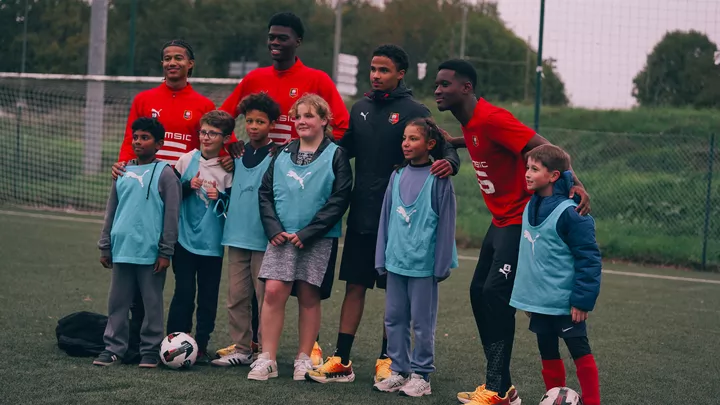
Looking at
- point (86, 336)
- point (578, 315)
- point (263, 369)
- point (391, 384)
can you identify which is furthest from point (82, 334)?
point (578, 315)

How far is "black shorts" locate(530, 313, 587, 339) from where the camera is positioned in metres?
5.01

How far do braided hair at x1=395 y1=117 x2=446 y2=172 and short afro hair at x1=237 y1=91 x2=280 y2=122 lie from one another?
0.94 meters

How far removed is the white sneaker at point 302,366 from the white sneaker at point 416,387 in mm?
638

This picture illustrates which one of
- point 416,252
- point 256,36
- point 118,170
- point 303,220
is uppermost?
point 256,36

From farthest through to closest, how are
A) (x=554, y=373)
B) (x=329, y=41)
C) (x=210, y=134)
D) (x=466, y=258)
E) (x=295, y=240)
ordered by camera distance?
(x=329, y=41) → (x=466, y=258) → (x=210, y=134) → (x=295, y=240) → (x=554, y=373)

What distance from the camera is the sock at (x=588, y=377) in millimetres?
5039

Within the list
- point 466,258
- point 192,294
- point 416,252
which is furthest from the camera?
point 466,258

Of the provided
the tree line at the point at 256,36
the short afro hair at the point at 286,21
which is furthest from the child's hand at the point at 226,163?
the tree line at the point at 256,36

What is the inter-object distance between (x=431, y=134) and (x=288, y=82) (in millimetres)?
1279

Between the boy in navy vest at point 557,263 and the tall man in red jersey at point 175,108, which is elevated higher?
the tall man in red jersey at point 175,108

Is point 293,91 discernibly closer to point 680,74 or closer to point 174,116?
point 174,116

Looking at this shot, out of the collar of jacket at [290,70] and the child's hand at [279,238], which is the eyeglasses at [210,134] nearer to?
the collar of jacket at [290,70]

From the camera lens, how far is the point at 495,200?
5.53 m

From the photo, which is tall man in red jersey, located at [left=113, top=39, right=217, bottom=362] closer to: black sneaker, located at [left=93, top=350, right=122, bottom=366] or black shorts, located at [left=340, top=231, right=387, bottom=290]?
black sneaker, located at [left=93, top=350, right=122, bottom=366]
